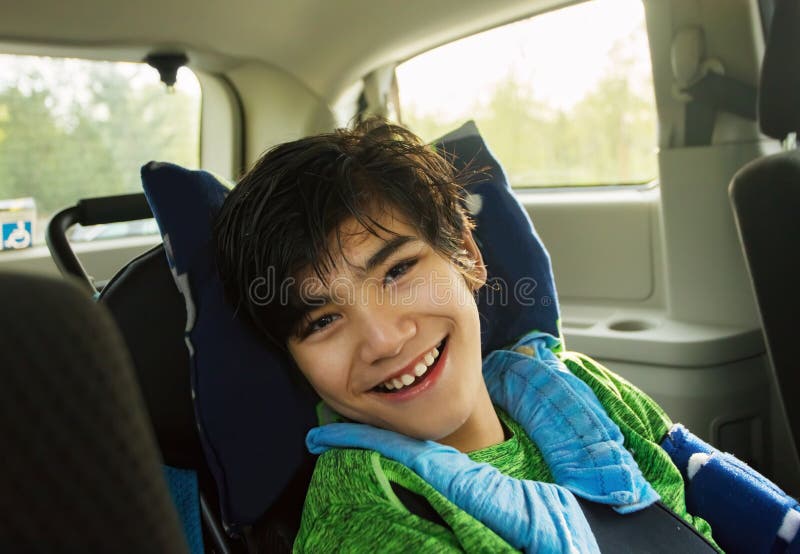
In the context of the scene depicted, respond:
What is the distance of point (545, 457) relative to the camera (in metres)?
1.13

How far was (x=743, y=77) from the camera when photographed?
185 centimetres

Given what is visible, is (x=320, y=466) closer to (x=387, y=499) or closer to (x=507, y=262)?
(x=387, y=499)

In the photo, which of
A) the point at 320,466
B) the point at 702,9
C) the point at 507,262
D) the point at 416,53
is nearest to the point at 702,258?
the point at 702,9

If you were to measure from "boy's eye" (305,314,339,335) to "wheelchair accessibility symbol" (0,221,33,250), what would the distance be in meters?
1.20

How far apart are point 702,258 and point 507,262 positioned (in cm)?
86

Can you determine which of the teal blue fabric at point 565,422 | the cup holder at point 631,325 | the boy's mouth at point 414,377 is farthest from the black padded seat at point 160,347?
the cup holder at point 631,325

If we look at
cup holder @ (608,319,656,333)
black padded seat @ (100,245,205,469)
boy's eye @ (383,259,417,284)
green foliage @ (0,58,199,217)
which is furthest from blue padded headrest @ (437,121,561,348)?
green foliage @ (0,58,199,217)

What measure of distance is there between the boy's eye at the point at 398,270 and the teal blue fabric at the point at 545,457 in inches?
8.4

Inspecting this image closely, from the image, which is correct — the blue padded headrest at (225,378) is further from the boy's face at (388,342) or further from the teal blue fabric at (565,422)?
the teal blue fabric at (565,422)

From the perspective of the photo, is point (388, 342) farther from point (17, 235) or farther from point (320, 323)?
point (17, 235)

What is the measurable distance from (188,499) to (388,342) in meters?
0.39

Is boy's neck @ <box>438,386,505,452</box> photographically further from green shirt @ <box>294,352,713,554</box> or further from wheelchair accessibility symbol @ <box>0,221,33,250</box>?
wheelchair accessibility symbol @ <box>0,221,33,250</box>

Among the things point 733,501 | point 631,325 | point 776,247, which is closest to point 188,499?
point 733,501

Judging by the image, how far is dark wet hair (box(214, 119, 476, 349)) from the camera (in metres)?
1.08
